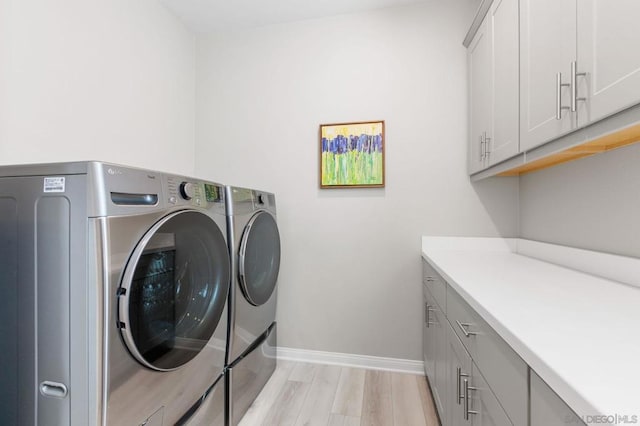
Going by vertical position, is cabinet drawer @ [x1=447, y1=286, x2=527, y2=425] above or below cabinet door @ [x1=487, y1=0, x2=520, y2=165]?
below

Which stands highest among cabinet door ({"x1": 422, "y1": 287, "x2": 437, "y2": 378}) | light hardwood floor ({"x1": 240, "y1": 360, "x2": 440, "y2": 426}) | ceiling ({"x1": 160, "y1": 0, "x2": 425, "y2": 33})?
ceiling ({"x1": 160, "y1": 0, "x2": 425, "y2": 33})

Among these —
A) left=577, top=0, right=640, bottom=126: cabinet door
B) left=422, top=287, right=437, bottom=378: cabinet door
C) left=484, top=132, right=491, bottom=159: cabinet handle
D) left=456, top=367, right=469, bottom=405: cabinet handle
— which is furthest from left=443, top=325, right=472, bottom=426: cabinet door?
left=484, top=132, right=491, bottom=159: cabinet handle

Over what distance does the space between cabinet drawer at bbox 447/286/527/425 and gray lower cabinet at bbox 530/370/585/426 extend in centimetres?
3

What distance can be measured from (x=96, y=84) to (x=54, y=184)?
1172mm

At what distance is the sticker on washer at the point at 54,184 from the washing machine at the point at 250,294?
695 mm

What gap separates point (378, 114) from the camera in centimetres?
219

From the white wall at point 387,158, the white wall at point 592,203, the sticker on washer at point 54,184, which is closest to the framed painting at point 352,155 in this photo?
the white wall at point 387,158

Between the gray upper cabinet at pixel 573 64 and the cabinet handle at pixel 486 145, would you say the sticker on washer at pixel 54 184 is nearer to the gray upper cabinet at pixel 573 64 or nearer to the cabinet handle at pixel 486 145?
the gray upper cabinet at pixel 573 64

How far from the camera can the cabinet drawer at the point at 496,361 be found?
67 cm

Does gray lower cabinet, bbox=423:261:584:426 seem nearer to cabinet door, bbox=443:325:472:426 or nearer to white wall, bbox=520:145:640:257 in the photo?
cabinet door, bbox=443:325:472:426

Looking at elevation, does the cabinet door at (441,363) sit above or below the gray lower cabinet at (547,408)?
below

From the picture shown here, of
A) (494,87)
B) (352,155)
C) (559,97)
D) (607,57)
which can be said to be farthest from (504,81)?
(352,155)

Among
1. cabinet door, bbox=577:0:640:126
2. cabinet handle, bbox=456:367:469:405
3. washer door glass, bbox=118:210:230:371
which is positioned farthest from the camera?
cabinet handle, bbox=456:367:469:405

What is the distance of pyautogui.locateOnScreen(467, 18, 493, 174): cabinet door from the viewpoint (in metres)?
1.68
